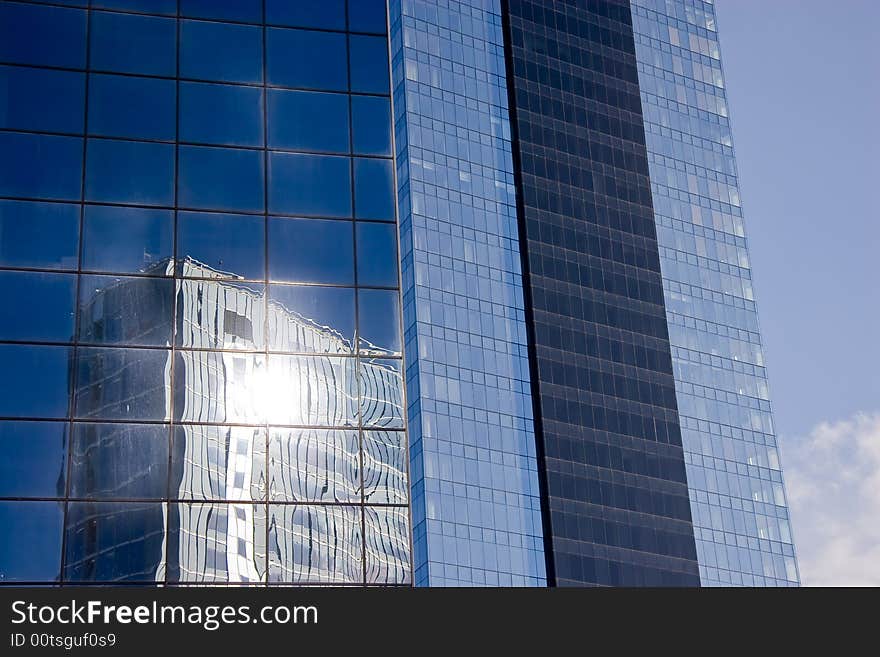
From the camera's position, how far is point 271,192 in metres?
42.8

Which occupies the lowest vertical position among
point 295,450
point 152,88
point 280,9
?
point 295,450

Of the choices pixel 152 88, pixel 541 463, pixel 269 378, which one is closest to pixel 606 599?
pixel 269 378

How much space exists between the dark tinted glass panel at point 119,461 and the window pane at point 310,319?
408 cm

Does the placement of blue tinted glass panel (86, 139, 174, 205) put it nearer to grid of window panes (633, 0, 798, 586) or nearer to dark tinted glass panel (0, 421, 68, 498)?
dark tinted glass panel (0, 421, 68, 498)

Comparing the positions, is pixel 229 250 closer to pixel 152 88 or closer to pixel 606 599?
pixel 152 88

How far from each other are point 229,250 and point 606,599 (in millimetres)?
17012

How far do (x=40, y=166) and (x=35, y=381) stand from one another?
20.5 feet

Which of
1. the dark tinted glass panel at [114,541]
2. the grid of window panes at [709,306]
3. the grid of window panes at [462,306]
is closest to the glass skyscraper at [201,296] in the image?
the dark tinted glass panel at [114,541]

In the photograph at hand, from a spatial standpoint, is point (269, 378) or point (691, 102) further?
point (691, 102)

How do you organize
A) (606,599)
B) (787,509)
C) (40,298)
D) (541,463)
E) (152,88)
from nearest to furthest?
1. (606,599)
2. (40,298)
3. (152,88)
4. (541,463)
5. (787,509)

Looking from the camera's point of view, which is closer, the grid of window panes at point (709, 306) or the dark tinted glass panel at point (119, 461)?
the dark tinted glass panel at point (119, 461)

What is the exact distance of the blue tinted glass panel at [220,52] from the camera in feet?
144

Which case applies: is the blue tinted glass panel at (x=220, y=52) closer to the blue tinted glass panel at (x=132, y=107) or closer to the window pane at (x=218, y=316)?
the blue tinted glass panel at (x=132, y=107)

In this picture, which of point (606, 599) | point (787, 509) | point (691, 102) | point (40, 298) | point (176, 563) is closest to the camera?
point (606, 599)
